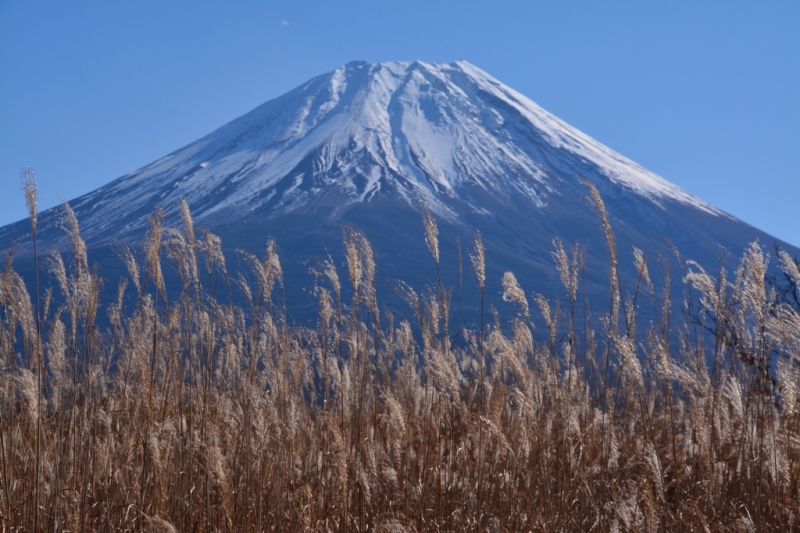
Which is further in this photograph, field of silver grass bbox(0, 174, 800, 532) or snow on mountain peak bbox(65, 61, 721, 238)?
snow on mountain peak bbox(65, 61, 721, 238)

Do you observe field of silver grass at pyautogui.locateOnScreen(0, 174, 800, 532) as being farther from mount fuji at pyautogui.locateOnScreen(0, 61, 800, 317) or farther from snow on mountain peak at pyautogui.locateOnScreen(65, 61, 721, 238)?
snow on mountain peak at pyautogui.locateOnScreen(65, 61, 721, 238)

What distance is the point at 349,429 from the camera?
429 centimetres

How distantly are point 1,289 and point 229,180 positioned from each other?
105979 millimetres

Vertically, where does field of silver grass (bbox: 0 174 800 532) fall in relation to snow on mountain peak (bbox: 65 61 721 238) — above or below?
below

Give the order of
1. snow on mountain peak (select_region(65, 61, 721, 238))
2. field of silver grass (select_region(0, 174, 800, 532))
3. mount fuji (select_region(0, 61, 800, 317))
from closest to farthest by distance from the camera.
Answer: field of silver grass (select_region(0, 174, 800, 532)) → mount fuji (select_region(0, 61, 800, 317)) → snow on mountain peak (select_region(65, 61, 721, 238))

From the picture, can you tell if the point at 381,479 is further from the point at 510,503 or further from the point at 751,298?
the point at 751,298

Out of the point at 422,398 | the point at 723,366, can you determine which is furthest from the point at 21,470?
the point at 723,366

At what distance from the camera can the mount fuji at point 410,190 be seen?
82250 mm

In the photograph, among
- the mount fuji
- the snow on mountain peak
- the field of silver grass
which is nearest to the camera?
the field of silver grass

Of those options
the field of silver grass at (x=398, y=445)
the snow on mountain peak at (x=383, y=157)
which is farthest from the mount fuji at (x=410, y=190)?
the field of silver grass at (x=398, y=445)

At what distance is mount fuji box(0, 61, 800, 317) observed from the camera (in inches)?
3238

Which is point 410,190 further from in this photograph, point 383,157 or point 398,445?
point 398,445

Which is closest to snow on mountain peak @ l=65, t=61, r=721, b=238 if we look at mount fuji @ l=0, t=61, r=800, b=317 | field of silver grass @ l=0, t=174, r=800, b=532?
mount fuji @ l=0, t=61, r=800, b=317

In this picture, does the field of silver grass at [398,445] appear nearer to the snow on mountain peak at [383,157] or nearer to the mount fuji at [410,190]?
the mount fuji at [410,190]
